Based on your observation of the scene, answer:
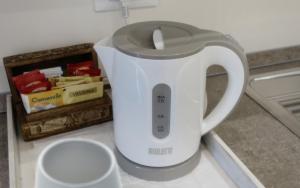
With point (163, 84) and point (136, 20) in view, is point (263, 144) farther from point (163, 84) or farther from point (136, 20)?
point (136, 20)

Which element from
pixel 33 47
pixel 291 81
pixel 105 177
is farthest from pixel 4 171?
pixel 291 81

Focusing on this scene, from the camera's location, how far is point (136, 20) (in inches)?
37.9

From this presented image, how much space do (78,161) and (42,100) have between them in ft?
1.22

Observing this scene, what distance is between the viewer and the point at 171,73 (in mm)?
625

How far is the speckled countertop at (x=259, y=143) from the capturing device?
2.32ft

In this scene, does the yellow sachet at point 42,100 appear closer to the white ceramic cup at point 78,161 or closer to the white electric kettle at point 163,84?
the white electric kettle at point 163,84

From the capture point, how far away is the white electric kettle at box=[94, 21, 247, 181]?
0.63m

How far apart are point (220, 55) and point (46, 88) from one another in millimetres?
380

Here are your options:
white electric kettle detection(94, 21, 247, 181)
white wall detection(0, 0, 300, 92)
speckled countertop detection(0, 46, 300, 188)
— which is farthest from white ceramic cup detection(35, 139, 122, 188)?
white wall detection(0, 0, 300, 92)

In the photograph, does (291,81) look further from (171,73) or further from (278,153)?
(171,73)

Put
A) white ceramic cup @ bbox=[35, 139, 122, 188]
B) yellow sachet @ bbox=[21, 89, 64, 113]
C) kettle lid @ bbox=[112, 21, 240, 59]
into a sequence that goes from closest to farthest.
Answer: white ceramic cup @ bbox=[35, 139, 122, 188]
kettle lid @ bbox=[112, 21, 240, 59]
yellow sachet @ bbox=[21, 89, 64, 113]

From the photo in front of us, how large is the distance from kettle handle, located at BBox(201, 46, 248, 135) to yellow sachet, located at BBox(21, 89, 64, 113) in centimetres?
32

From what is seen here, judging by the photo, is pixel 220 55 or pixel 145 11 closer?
pixel 220 55

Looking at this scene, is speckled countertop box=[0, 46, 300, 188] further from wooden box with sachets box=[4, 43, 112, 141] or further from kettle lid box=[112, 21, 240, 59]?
kettle lid box=[112, 21, 240, 59]
